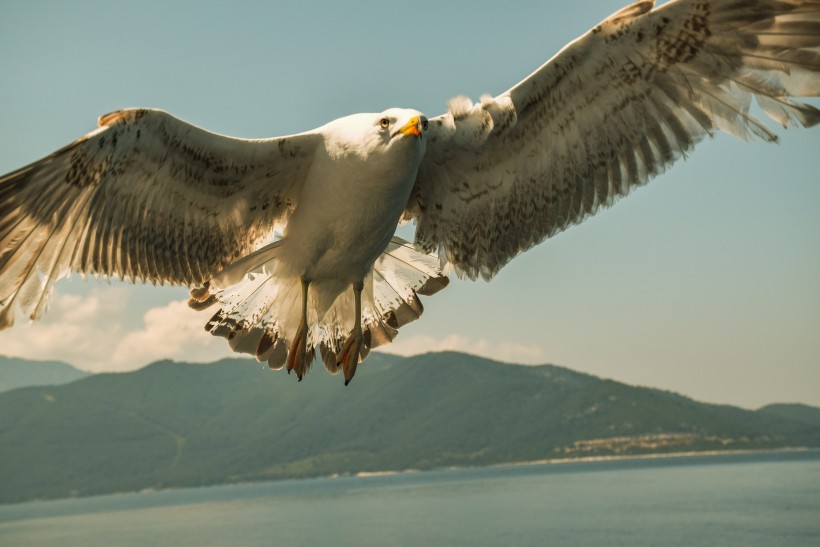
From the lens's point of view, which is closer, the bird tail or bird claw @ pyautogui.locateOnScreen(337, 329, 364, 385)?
bird claw @ pyautogui.locateOnScreen(337, 329, 364, 385)

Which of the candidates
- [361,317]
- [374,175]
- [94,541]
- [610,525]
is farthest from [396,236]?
[94,541]

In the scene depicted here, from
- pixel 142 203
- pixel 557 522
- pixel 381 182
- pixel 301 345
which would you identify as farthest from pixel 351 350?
pixel 557 522

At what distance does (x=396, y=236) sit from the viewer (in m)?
11.2

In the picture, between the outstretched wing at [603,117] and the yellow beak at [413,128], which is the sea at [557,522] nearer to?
the outstretched wing at [603,117]

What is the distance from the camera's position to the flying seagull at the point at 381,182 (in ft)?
28.2

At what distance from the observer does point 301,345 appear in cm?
996

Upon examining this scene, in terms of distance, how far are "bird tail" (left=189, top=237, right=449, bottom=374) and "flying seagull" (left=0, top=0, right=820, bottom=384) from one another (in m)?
0.02

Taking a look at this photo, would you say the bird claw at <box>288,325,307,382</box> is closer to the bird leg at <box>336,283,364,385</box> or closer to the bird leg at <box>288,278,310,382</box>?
the bird leg at <box>288,278,310,382</box>

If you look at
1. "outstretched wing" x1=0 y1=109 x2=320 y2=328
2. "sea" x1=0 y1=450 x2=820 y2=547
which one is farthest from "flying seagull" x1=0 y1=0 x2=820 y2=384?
"sea" x1=0 y1=450 x2=820 y2=547

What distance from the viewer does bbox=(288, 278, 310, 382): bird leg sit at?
984 centimetres

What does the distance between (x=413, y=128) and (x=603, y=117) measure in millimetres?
2758

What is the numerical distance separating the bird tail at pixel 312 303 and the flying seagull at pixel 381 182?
0.02 metres

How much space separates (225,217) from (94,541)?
18460 centimetres

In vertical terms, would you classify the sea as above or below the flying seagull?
below
